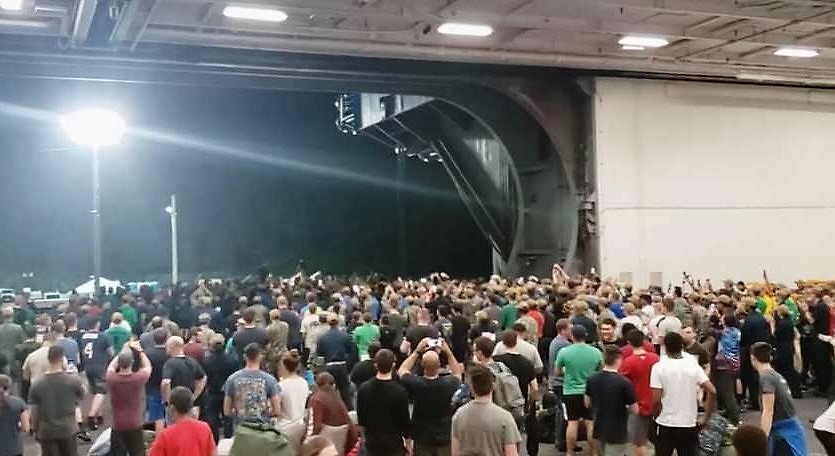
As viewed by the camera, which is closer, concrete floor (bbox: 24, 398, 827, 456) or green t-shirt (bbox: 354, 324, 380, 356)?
concrete floor (bbox: 24, 398, 827, 456)

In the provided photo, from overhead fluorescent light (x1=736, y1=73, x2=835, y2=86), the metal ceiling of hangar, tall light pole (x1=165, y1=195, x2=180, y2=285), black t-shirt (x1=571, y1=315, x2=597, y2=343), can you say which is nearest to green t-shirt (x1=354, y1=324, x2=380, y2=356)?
black t-shirt (x1=571, y1=315, x2=597, y2=343)

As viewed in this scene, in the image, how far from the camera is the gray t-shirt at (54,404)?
7.55m

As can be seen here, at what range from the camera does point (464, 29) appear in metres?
15.8

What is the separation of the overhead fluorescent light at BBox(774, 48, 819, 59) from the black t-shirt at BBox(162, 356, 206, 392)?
14.6 meters

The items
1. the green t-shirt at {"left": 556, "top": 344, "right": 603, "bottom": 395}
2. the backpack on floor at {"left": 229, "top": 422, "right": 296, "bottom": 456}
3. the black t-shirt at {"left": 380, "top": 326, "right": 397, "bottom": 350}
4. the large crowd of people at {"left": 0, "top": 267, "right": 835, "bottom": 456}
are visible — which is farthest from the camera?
the black t-shirt at {"left": 380, "top": 326, "right": 397, "bottom": 350}

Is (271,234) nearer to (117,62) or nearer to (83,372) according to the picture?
(117,62)

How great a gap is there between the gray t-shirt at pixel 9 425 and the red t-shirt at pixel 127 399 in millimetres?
756

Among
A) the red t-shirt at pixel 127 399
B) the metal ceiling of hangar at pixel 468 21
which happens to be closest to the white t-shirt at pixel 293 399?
the red t-shirt at pixel 127 399

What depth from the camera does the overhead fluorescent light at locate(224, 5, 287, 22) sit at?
46.7ft

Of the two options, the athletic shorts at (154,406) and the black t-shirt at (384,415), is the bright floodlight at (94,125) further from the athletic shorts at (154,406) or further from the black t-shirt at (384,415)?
the black t-shirt at (384,415)

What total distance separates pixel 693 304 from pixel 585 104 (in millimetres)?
8428

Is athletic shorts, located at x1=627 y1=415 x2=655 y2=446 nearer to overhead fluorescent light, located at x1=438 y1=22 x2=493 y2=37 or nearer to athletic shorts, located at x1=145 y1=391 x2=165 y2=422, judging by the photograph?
athletic shorts, located at x1=145 y1=391 x2=165 y2=422

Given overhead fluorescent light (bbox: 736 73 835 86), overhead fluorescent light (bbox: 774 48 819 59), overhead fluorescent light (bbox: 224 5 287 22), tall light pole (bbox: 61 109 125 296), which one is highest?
overhead fluorescent light (bbox: 774 48 819 59)

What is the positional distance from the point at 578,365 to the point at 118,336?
19.8ft
